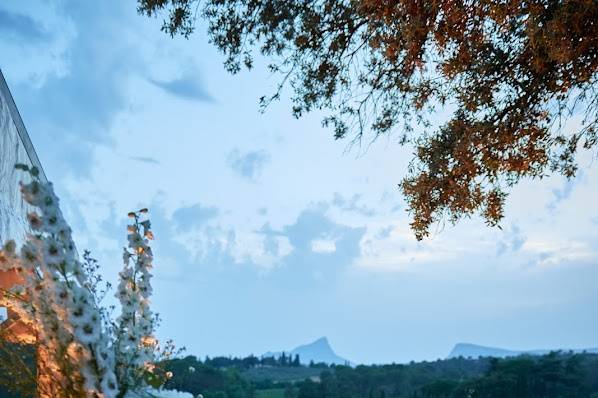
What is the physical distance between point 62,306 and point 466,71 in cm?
335

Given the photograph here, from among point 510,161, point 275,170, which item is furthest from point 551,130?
point 275,170

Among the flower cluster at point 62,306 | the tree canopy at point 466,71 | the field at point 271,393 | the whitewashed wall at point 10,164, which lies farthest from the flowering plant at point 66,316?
the field at point 271,393

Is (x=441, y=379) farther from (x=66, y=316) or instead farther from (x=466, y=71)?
(x=66, y=316)

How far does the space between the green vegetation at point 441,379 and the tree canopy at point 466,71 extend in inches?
847

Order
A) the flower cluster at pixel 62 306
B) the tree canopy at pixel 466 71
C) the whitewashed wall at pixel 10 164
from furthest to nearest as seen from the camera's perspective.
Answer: the tree canopy at pixel 466 71, the whitewashed wall at pixel 10 164, the flower cluster at pixel 62 306

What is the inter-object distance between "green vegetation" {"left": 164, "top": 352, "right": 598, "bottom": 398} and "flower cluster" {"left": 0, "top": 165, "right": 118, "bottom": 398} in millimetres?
24496

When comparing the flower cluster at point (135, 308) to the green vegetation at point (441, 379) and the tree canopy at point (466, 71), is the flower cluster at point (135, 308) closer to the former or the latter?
the tree canopy at point (466, 71)

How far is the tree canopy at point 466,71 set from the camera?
431cm

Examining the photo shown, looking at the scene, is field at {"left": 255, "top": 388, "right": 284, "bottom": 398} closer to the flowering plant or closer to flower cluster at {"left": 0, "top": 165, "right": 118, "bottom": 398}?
the flowering plant

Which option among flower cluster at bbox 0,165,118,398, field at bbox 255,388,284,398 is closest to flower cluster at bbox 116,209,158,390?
flower cluster at bbox 0,165,118,398

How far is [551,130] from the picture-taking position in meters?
4.77

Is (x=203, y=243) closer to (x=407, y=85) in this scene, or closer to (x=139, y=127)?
(x=139, y=127)

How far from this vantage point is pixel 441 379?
27.6 m

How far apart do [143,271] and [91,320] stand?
1.09 ft
